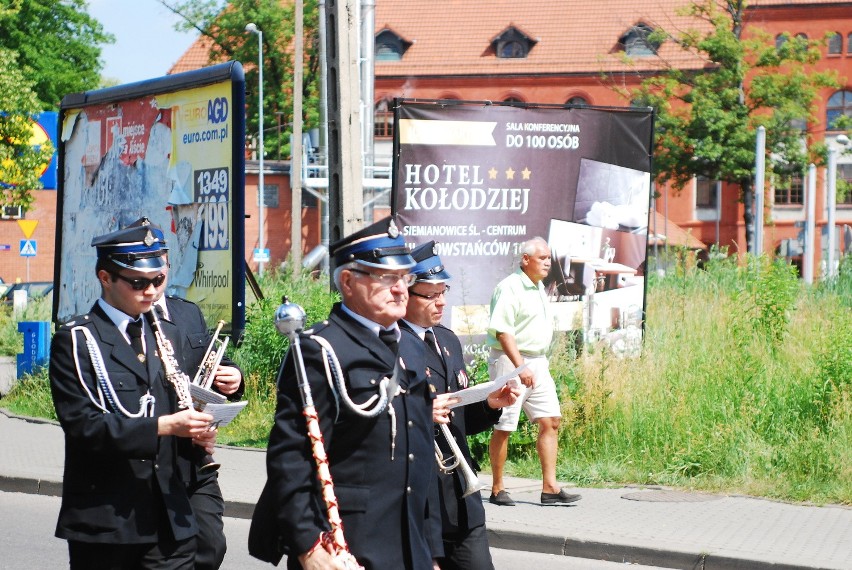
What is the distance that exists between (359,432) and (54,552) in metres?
5.49

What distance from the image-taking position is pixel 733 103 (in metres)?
50.4

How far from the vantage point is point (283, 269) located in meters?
20.2

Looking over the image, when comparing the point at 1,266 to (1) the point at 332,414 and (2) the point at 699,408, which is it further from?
(1) the point at 332,414

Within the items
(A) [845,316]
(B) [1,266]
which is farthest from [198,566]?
(B) [1,266]

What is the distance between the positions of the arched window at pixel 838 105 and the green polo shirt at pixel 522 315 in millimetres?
62358

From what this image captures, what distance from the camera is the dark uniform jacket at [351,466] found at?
3844 millimetres

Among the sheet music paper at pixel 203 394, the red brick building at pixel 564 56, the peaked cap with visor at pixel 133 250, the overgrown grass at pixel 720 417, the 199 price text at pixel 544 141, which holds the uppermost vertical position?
the red brick building at pixel 564 56

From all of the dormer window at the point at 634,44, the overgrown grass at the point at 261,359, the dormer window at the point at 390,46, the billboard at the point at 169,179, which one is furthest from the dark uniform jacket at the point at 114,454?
the dormer window at the point at 390,46

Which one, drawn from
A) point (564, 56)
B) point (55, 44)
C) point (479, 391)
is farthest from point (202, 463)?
point (564, 56)

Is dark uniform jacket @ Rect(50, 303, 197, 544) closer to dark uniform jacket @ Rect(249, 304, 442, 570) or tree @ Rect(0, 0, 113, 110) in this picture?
dark uniform jacket @ Rect(249, 304, 442, 570)

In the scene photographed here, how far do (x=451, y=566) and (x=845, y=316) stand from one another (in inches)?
340

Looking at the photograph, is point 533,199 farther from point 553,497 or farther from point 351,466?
point 351,466

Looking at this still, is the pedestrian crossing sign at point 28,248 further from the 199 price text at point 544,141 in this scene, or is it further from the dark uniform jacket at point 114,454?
the dark uniform jacket at point 114,454

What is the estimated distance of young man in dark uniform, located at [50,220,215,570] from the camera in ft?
14.6
